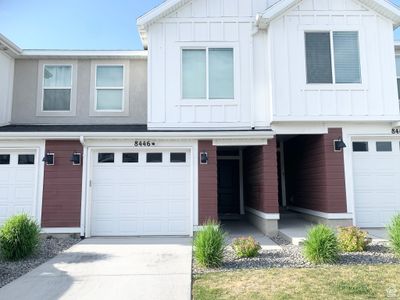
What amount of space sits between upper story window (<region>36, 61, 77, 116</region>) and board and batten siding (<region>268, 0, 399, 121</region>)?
633 cm

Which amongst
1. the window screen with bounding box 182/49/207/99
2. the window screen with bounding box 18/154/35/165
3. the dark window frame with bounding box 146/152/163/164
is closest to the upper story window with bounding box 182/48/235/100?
the window screen with bounding box 182/49/207/99

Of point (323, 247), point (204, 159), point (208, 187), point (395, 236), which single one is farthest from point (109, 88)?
point (395, 236)

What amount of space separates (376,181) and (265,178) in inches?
124

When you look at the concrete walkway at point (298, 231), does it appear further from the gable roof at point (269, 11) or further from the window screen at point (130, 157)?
the gable roof at point (269, 11)

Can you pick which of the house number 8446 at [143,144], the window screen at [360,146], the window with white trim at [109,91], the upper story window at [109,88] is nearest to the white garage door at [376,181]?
the window screen at [360,146]

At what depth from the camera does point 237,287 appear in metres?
5.39

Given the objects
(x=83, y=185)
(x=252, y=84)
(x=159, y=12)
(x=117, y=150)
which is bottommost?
(x=83, y=185)

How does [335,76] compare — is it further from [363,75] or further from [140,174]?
[140,174]

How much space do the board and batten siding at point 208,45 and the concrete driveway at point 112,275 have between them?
3701 mm

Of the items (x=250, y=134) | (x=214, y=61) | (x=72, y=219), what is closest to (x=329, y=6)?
(x=214, y=61)

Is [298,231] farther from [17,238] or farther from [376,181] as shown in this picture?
[17,238]

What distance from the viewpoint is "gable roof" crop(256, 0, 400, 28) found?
392 inches

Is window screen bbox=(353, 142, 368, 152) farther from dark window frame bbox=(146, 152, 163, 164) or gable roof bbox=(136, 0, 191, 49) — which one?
gable roof bbox=(136, 0, 191, 49)

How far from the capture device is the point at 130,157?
33.0ft
